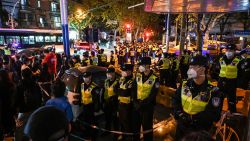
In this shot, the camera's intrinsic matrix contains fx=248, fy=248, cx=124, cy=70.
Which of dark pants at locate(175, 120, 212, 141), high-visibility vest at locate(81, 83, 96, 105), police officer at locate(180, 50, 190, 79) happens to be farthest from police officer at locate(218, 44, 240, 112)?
police officer at locate(180, 50, 190, 79)

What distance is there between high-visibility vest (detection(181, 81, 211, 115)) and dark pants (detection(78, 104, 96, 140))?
2.52 meters

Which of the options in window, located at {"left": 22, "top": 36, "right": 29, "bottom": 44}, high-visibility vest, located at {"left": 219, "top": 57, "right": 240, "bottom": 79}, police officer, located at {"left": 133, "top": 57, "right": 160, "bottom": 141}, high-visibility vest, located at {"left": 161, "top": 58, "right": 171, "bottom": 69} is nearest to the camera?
police officer, located at {"left": 133, "top": 57, "right": 160, "bottom": 141}

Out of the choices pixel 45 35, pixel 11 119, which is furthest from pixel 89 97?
pixel 45 35

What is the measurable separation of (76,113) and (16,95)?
1643 millimetres

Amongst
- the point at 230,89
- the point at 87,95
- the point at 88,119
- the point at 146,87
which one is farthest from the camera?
the point at 230,89

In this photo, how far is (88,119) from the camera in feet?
19.5

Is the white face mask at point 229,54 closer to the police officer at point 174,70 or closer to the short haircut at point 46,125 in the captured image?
the police officer at point 174,70

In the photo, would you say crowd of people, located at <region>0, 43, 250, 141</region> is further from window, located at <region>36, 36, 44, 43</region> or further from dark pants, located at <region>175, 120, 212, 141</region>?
window, located at <region>36, 36, 44, 43</region>

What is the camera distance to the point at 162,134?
6.62 meters

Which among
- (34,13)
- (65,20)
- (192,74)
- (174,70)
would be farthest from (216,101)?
(34,13)

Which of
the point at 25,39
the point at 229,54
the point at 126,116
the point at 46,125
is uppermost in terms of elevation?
the point at 25,39

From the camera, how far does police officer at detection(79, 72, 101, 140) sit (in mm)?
5770

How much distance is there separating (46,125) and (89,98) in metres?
3.79

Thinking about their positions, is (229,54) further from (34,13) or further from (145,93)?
(34,13)
